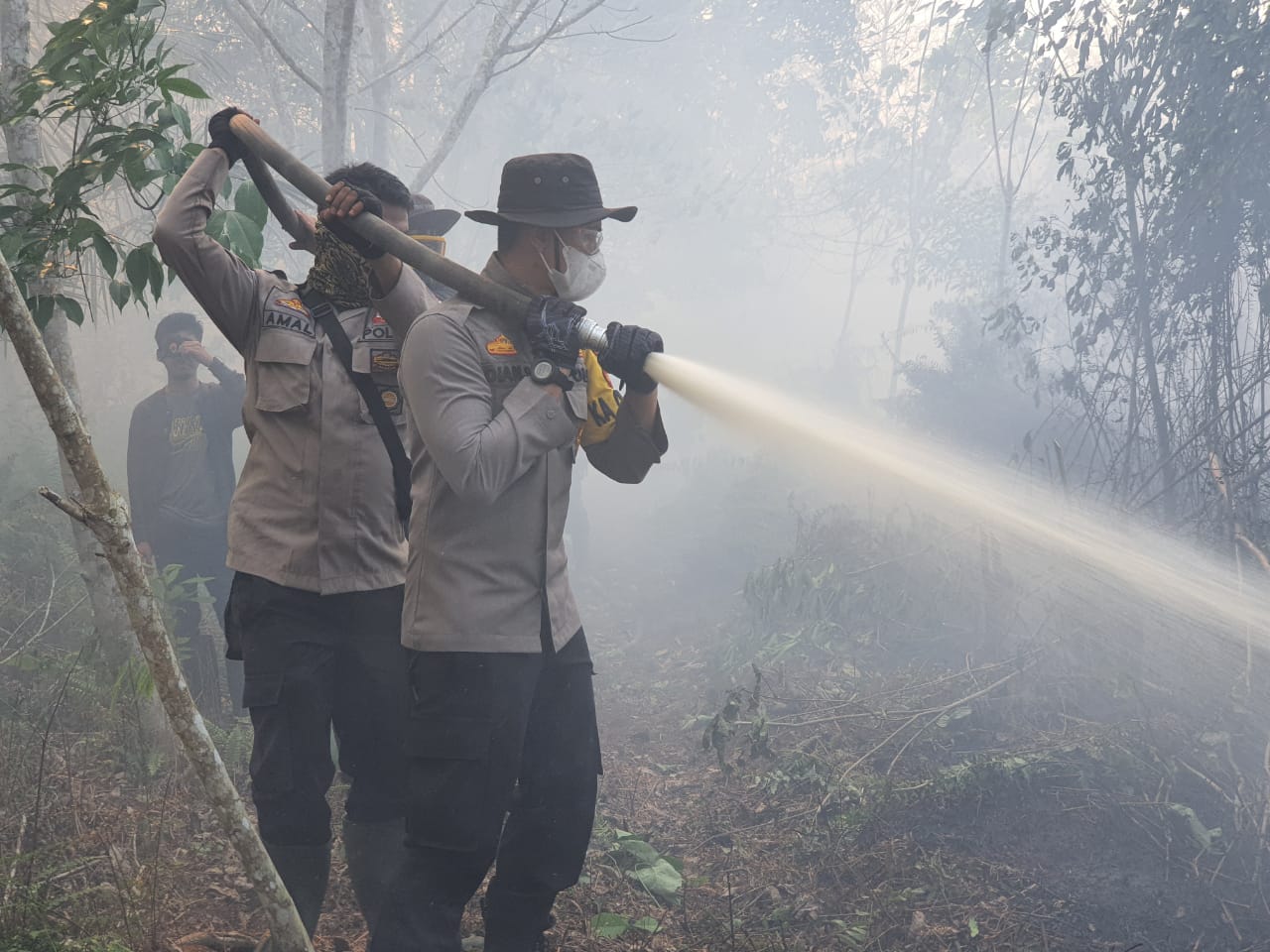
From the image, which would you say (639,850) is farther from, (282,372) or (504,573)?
(282,372)

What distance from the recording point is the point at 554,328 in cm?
245

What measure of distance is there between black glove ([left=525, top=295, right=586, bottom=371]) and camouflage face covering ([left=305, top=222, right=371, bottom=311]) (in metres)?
0.65

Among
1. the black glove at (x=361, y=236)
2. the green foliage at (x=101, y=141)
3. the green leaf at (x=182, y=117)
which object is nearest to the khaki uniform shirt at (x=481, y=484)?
the black glove at (x=361, y=236)

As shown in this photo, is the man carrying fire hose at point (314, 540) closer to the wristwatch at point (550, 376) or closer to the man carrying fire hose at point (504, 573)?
the man carrying fire hose at point (504, 573)

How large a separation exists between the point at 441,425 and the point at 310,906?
62.0 inches

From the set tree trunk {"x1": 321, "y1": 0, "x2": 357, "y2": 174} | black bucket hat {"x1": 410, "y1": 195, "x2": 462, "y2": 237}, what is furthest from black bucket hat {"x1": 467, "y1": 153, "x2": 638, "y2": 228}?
tree trunk {"x1": 321, "y1": 0, "x2": 357, "y2": 174}

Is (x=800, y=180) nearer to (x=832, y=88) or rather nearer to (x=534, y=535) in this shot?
(x=832, y=88)

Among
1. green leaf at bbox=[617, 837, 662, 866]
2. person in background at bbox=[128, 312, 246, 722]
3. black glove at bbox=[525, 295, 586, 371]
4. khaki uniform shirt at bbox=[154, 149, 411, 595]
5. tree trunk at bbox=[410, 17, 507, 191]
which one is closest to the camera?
black glove at bbox=[525, 295, 586, 371]

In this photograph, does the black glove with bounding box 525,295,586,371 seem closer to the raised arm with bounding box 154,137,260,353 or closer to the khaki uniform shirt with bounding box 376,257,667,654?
the khaki uniform shirt with bounding box 376,257,667,654

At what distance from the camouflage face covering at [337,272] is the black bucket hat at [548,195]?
480mm

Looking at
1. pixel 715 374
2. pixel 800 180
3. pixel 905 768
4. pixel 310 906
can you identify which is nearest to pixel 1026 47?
pixel 800 180

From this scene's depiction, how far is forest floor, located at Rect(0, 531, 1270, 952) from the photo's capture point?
11.0 ft

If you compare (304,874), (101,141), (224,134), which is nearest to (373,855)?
(304,874)

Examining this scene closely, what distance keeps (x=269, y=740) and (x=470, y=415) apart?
3.76ft
